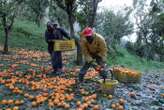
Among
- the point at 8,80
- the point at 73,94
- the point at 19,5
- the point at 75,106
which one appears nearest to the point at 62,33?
the point at 8,80

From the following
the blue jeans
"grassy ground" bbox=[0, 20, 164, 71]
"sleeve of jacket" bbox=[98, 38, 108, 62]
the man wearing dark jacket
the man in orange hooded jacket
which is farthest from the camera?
"grassy ground" bbox=[0, 20, 164, 71]

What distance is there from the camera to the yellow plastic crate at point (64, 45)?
13.4 metres

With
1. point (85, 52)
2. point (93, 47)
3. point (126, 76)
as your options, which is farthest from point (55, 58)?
point (93, 47)

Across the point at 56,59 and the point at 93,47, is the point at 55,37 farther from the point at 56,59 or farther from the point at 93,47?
the point at 93,47

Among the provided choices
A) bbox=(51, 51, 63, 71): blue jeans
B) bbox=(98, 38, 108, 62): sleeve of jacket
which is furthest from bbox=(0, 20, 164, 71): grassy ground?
bbox=(98, 38, 108, 62): sleeve of jacket

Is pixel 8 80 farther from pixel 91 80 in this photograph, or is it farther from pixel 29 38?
pixel 29 38

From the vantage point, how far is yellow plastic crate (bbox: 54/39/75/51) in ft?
44.1

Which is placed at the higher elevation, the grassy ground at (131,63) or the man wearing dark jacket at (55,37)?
the man wearing dark jacket at (55,37)

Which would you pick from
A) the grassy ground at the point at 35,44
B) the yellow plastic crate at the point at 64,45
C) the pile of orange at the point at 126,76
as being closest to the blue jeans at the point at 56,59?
the yellow plastic crate at the point at 64,45

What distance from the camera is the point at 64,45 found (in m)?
13.5

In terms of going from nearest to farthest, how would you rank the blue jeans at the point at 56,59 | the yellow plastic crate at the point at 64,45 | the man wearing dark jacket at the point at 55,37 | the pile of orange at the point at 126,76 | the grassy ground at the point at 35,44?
the yellow plastic crate at the point at 64,45, the pile of orange at the point at 126,76, the man wearing dark jacket at the point at 55,37, the blue jeans at the point at 56,59, the grassy ground at the point at 35,44

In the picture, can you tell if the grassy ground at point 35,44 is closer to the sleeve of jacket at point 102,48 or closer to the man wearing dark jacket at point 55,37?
the man wearing dark jacket at point 55,37

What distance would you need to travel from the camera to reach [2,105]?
391 inches

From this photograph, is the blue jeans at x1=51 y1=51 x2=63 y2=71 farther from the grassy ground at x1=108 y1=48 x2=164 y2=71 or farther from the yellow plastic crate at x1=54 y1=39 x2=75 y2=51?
the grassy ground at x1=108 y1=48 x2=164 y2=71
